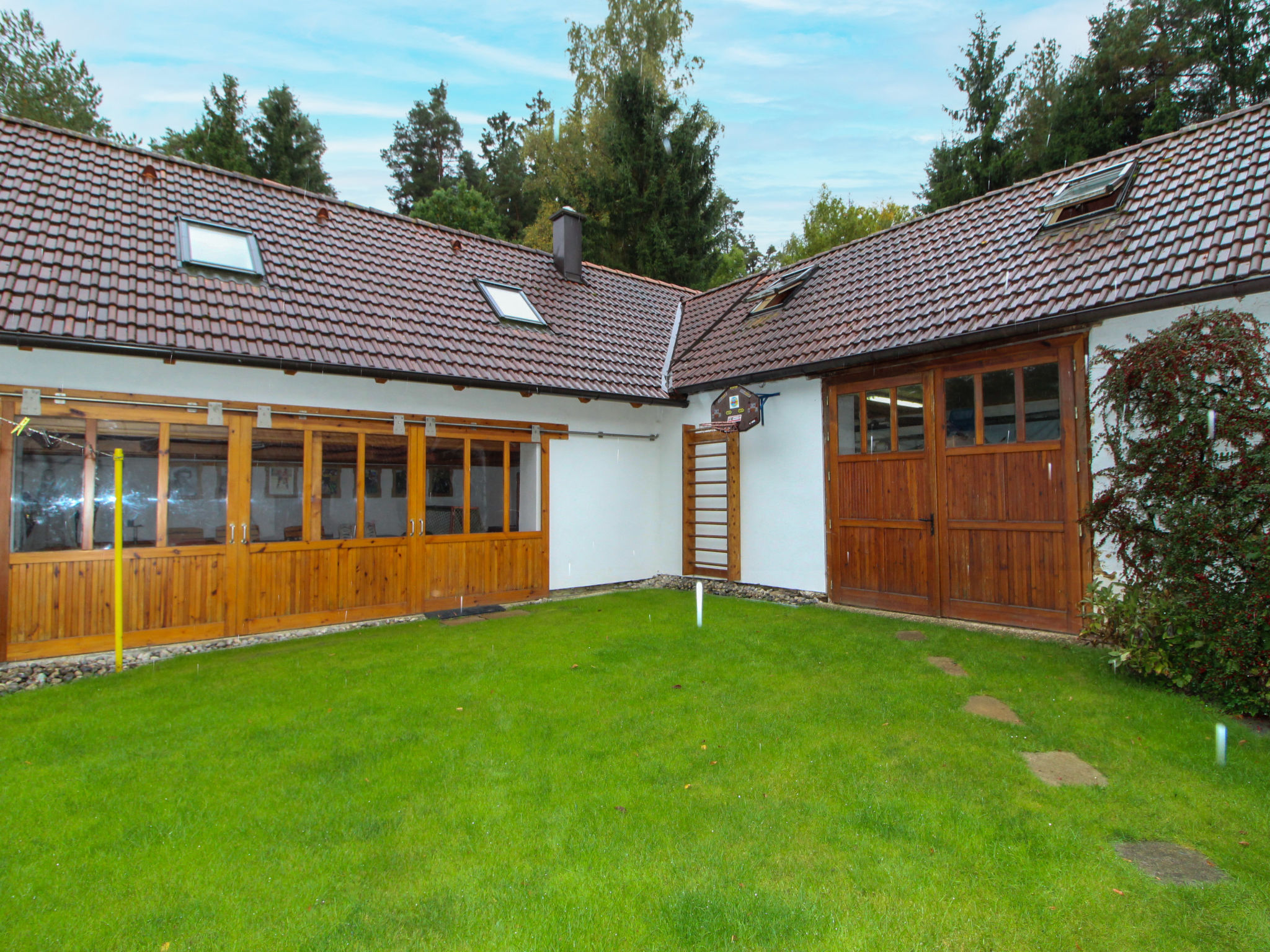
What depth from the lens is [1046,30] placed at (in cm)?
2142

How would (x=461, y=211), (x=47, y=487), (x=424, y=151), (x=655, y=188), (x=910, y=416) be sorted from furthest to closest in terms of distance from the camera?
1. (x=424, y=151)
2. (x=461, y=211)
3. (x=655, y=188)
4. (x=910, y=416)
5. (x=47, y=487)

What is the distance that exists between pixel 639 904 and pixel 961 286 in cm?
720

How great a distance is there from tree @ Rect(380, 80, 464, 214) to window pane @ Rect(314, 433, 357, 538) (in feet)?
83.5

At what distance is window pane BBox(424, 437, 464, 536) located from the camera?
815 cm

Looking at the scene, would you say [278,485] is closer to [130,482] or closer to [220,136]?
[130,482]

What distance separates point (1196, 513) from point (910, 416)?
320 cm

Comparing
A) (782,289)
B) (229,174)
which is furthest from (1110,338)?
(229,174)

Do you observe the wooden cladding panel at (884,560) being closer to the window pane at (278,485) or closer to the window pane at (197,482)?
the window pane at (278,485)

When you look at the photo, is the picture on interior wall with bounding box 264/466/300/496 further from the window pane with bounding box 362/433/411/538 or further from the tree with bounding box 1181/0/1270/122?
the tree with bounding box 1181/0/1270/122

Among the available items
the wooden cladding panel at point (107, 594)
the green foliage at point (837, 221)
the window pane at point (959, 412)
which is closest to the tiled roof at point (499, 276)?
the window pane at point (959, 412)

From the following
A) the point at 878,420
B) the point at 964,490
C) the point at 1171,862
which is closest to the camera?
the point at 1171,862

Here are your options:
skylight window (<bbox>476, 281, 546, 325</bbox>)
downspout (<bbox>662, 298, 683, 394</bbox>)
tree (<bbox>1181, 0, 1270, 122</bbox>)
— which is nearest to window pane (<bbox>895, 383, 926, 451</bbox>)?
downspout (<bbox>662, 298, 683, 394</bbox>)

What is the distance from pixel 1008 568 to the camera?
668 centimetres

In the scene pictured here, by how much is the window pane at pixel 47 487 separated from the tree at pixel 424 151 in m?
26.3
